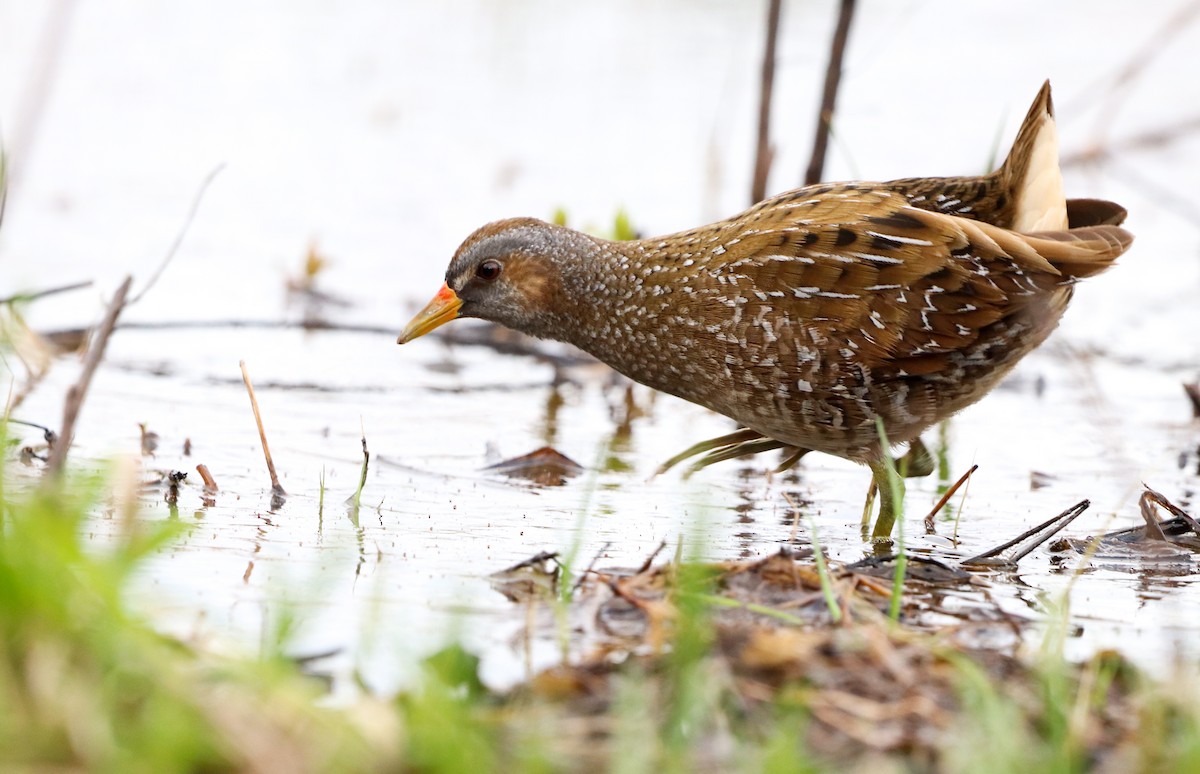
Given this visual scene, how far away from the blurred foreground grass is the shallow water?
222 millimetres

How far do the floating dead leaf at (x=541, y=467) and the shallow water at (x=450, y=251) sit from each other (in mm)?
85

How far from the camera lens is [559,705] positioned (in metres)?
2.80

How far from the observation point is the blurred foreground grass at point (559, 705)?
237cm

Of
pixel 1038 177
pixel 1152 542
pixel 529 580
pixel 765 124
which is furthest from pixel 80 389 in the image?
pixel 765 124

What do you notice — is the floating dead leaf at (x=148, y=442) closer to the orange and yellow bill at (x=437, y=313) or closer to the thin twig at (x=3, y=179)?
the orange and yellow bill at (x=437, y=313)

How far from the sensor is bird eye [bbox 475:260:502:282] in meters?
5.04

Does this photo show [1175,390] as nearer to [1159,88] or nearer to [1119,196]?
[1119,196]

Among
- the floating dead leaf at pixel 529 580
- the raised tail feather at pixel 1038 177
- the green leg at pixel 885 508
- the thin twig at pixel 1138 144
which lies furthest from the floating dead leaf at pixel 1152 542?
the floating dead leaf at pixel 529 580

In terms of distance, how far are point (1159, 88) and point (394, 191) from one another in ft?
16.5

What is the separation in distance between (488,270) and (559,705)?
2.45 m

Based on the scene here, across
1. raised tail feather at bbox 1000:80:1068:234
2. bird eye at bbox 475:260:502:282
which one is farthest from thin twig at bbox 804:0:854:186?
bird eye at bbox 475:260:502:282

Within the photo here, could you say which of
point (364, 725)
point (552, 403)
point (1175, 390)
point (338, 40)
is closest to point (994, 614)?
point (364, 725)

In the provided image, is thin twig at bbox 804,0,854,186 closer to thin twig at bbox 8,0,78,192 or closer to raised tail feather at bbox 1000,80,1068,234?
raised tail feather at bbox 1000,80,1068,234

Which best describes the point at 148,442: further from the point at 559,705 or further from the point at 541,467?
the point at 559,705
